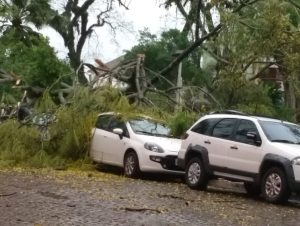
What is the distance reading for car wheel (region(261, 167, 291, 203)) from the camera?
12.6 m

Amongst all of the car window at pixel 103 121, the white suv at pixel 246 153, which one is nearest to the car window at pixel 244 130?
the white suv at pixel 246 153

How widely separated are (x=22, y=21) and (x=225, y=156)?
533 cm

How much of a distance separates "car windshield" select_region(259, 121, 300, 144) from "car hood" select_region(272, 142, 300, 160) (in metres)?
0.24

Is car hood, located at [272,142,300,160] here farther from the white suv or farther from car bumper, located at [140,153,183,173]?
car bumper, located at [140,153,183,173]

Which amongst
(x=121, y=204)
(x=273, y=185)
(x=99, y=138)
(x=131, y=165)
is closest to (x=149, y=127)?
(x=131, y=165)

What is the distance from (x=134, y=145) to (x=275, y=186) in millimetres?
4787

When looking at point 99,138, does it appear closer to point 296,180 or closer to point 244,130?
point 244,130

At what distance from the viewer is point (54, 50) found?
3734cm

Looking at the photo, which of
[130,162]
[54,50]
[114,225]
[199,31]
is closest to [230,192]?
[130,162]

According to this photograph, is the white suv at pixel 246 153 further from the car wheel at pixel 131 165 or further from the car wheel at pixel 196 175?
the car wheel at pixel 131 165

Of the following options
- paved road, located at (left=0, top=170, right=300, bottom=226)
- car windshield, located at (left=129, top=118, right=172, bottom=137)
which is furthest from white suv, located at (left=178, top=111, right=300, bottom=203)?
car windshield, located at (left=129, top=118, right=172, bottom=137)

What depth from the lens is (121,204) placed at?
37.2ft

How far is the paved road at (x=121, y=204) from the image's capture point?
32.4ft

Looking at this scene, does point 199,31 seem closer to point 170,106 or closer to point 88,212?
point 170,106
